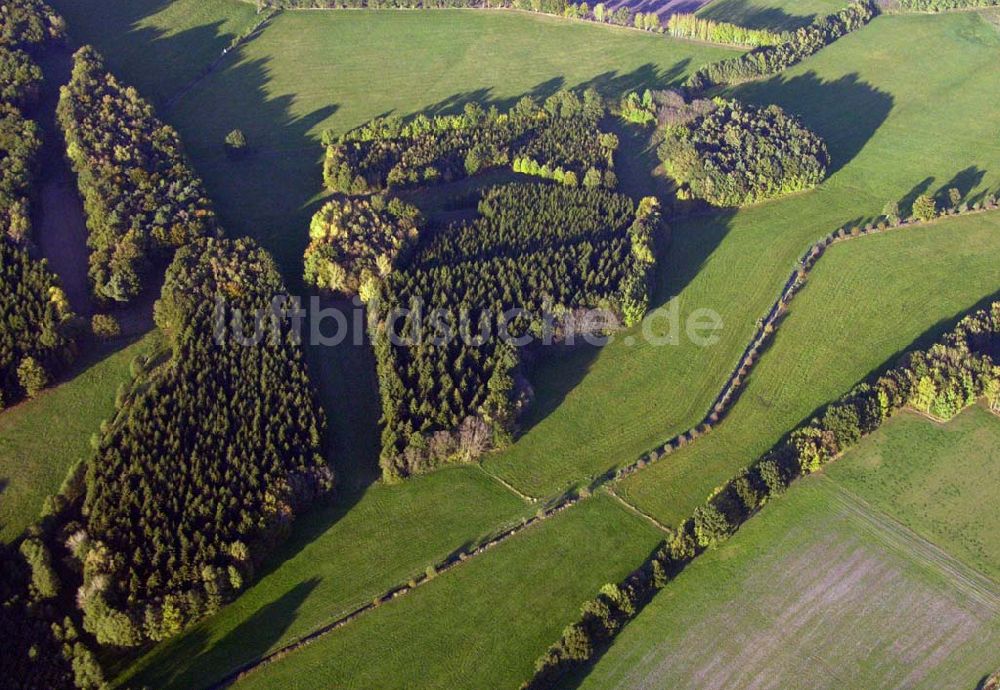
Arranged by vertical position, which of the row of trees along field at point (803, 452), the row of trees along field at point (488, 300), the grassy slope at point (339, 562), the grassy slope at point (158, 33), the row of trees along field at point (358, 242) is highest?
the grassy slope at point (158, 33)

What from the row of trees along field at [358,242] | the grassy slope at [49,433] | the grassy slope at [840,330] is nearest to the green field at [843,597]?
the grassy slope at [840,330]

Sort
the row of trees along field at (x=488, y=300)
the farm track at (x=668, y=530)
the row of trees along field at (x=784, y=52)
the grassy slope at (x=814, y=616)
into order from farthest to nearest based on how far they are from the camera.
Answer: the row of trees along field at (x=784, y=52) < the row of trees along field at (x=488, y=300) < the farm track at (x=668, y=530) < the grassy slope at (x=814, y=616)

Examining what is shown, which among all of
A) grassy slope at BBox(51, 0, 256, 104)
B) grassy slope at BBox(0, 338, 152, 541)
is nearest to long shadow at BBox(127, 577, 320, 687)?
grassy slope at BBox(0, 338, 152, 541)

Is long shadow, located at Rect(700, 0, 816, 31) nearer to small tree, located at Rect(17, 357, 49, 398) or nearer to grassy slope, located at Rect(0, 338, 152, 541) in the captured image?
grassy slope, located at Rect(0, 338, 152, 541)

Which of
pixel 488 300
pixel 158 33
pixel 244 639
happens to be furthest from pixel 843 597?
pixel 158 33

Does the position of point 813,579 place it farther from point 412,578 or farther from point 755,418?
point 412,578

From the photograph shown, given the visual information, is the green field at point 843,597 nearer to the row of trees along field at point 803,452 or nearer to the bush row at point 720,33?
the row of trees along field at point 803,452
